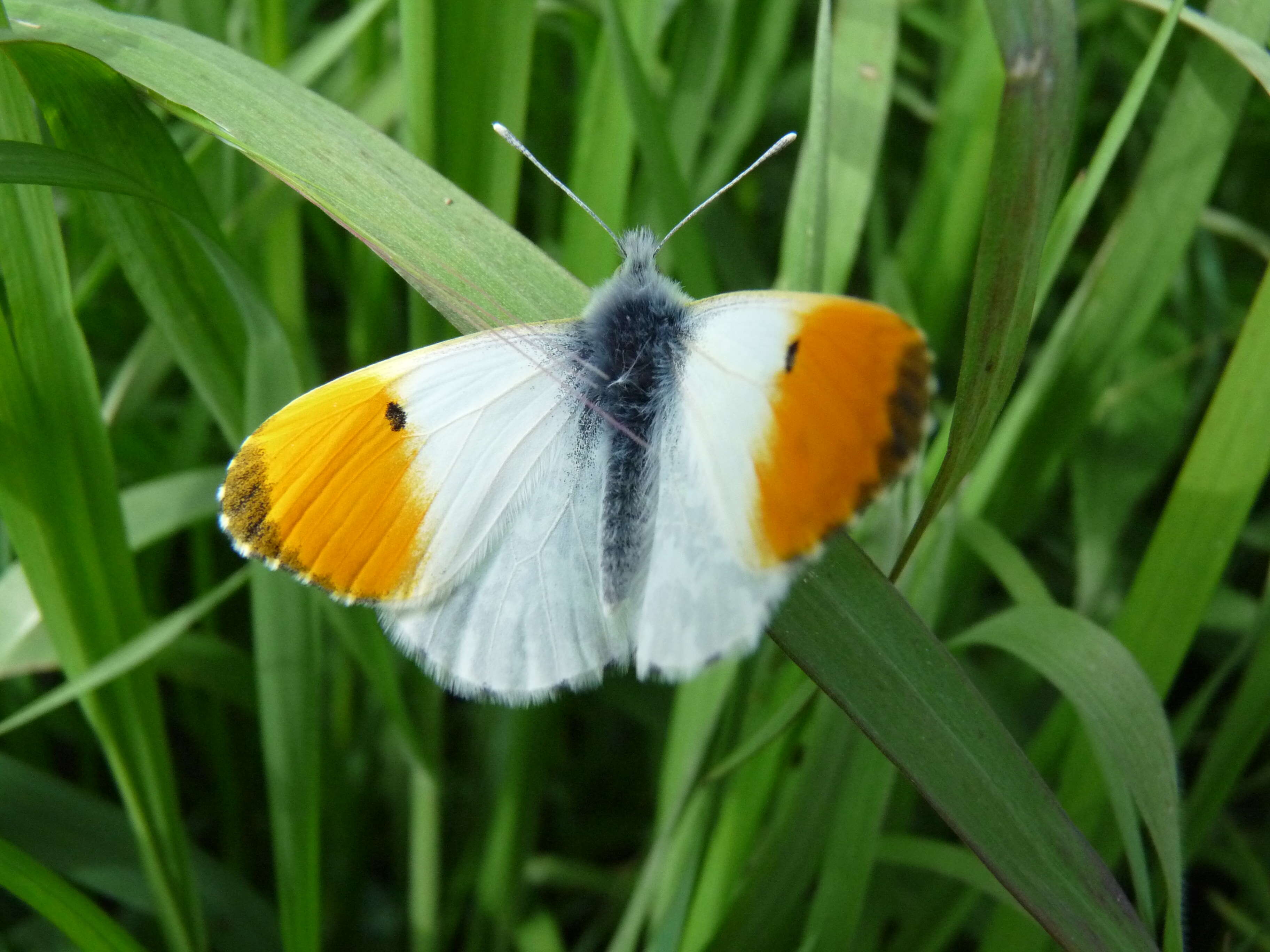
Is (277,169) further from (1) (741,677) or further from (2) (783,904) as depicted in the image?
(2) (783,904)

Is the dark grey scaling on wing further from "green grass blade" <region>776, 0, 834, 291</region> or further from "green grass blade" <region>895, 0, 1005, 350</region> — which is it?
"green grass blade" <region>895, 0, 1005, 350</region>

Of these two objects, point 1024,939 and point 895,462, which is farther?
point 1024,939

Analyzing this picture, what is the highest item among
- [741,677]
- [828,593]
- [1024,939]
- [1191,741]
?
[828,593]

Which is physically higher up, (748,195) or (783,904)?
(748,195)

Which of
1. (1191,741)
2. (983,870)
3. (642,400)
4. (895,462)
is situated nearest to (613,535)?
(642,400)

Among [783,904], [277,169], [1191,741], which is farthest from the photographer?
[1191,741]

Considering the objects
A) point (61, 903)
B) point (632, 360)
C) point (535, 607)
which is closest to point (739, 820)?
point (535, 607)

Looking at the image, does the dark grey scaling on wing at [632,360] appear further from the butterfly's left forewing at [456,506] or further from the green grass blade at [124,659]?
the green grass blade at [124,659]
